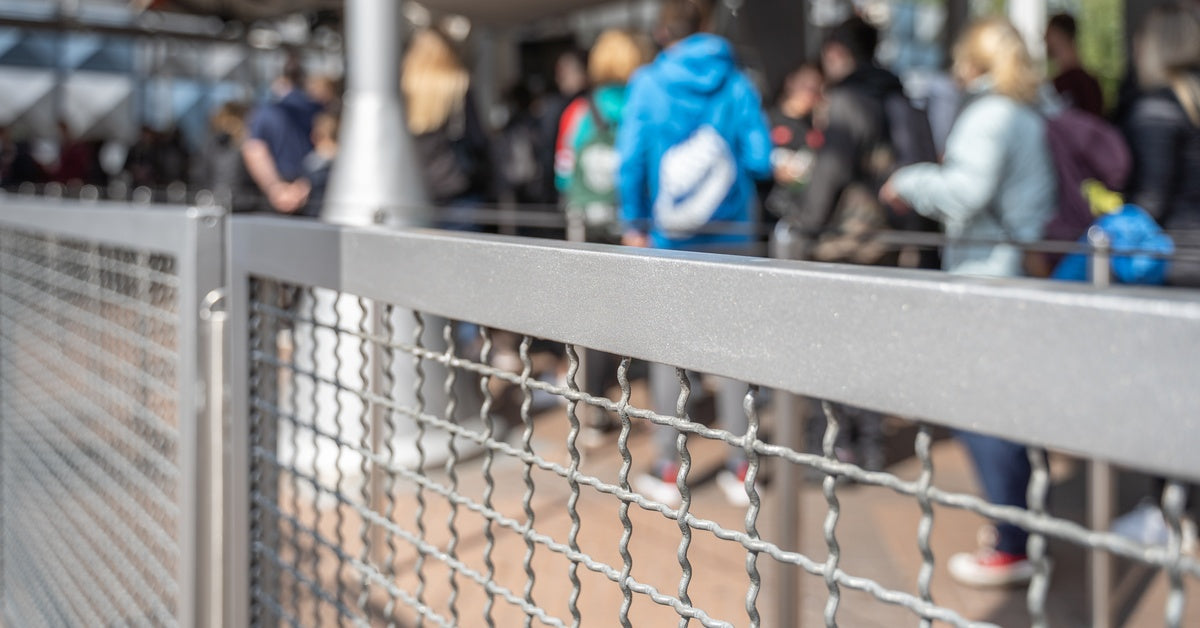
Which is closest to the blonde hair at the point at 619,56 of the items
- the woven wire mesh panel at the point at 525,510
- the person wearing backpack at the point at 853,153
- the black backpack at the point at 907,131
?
the person wearing backpack at the point at 853,153

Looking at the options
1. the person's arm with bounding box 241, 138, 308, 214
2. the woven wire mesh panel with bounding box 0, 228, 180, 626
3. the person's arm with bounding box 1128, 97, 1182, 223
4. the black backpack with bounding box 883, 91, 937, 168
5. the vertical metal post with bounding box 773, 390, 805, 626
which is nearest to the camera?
the woven wire mesh panel with bounding box 0, 228, 180, 626

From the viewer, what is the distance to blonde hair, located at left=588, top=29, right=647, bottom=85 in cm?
571

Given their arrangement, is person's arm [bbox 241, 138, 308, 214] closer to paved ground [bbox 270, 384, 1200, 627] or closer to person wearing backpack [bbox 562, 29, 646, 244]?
person wearing backpack [bbox 562, 29, 646, 244]

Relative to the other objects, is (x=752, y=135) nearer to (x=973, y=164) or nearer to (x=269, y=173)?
(x=973, y=164)

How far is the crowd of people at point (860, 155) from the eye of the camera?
4.10 metres

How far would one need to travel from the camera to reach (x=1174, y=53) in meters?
4.51

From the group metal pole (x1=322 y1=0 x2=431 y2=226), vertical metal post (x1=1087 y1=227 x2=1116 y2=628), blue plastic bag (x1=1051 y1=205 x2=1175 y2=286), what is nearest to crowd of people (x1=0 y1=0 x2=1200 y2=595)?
blue plastic bag (x1=1051 y1=205 x2=1175 y2=286)

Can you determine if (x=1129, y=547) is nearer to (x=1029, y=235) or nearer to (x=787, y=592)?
(x=787, y=592)

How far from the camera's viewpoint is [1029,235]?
4195 mm

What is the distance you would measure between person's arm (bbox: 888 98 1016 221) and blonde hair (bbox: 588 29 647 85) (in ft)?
6.48

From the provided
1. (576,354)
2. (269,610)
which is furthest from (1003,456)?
(576,354)

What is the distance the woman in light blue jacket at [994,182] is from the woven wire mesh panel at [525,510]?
36 centimetres

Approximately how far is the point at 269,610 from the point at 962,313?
5.66 ft

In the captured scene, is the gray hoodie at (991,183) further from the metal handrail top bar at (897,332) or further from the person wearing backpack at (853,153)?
the metal handrail top bar at (897,332)
